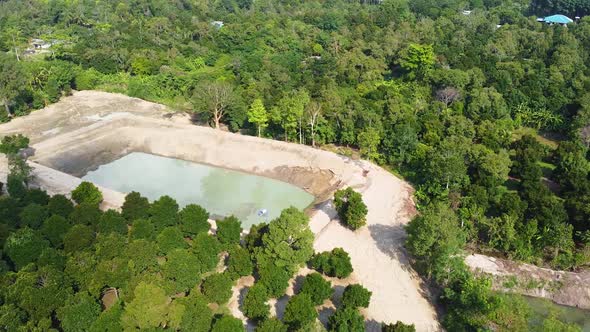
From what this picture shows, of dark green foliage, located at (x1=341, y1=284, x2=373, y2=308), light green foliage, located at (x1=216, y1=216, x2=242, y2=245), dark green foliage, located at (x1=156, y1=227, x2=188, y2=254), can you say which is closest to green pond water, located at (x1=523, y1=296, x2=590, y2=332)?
dark green foliage, located at (x1=341, y1=284, x2=373, y2=308)

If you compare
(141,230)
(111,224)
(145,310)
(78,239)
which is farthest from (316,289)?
(78,239)

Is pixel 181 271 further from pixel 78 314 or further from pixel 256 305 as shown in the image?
pixel 78 314

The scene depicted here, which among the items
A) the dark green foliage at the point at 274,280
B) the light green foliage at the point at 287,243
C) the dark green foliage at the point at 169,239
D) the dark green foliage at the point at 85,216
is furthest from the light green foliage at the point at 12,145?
the dark green foliage at the point at 274,280

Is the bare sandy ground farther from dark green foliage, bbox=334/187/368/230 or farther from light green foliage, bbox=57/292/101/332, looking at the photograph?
light green foliage, bbox=57/292/101/332

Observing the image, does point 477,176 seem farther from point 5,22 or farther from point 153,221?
point 5,22

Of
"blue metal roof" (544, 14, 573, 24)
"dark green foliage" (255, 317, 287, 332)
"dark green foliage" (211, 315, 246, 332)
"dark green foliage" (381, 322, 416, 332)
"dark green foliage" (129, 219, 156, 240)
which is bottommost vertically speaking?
"blue metal roof" (544, 14, 573, 24)

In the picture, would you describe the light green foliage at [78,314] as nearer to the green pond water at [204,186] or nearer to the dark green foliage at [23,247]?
the dark green foliage at [23,247]
